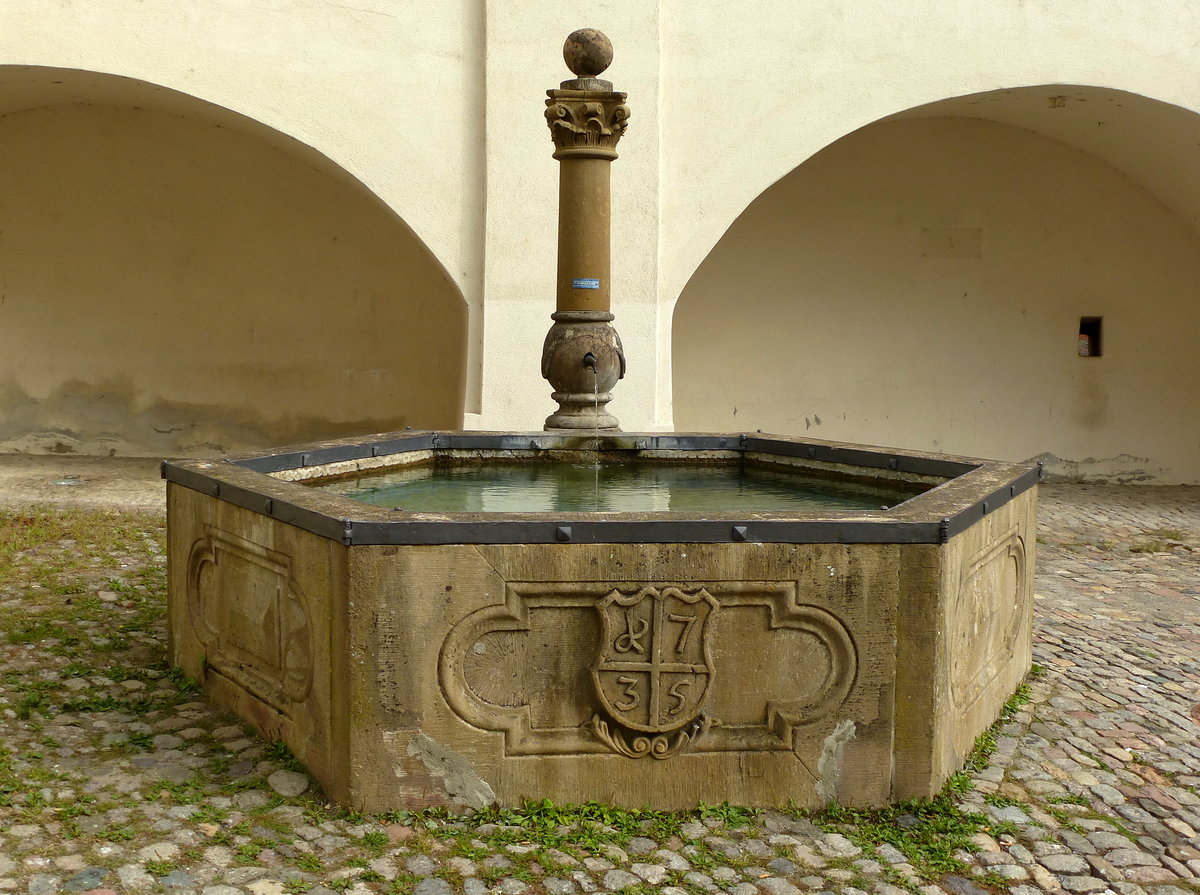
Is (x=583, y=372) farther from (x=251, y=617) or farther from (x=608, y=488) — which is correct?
(x=251, y=617)

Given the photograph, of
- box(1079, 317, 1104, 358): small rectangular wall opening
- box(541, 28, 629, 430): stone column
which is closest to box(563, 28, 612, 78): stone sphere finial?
box(541, 28, 629, 430): stone column

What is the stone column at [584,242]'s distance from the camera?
615cm

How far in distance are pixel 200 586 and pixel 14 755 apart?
781 mm

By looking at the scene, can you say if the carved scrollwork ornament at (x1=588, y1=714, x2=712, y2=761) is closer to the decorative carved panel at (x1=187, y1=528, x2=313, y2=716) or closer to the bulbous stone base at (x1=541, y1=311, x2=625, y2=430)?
the decorative carved panel at (x1=187, y1=528, x2=313, y2=716)

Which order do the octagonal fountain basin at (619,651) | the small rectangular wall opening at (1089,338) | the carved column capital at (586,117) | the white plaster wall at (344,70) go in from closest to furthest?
the octagonal fountain basin at (619,651) → the carved column capital at (586,117) → the white plaster wall at (344,70) → the small rectangular wall opening at (1089,338)

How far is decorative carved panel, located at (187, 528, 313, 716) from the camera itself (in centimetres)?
370

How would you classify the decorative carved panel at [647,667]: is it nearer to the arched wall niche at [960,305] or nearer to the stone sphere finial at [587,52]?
the stone sphere finial at [587,52]

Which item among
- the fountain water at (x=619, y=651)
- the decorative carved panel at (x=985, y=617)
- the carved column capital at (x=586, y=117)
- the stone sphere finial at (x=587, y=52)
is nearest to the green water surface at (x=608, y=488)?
the decorative carved panel at (x=985, y=617)

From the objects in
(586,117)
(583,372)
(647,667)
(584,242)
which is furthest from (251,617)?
(586,117)

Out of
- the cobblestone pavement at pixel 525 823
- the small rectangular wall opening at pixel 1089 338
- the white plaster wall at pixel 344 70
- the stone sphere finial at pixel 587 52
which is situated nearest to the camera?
the cobblestone pavement at pixel 525 823

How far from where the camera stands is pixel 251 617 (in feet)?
13.0

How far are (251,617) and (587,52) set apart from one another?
350 centimetres

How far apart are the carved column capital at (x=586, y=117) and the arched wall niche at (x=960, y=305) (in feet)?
14.5

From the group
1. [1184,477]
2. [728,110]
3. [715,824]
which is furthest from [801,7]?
[715,824]
